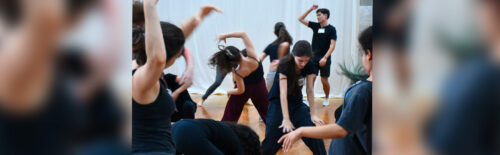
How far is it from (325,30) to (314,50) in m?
0.08

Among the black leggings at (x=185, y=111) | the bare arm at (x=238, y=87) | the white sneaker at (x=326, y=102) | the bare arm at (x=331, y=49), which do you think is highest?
the bare arm at (x=331, y=49)

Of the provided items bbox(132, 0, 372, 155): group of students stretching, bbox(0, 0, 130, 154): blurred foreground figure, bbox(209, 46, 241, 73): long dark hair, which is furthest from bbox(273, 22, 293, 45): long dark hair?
bbox(0, 0, 130, 154): blurred foreground figure

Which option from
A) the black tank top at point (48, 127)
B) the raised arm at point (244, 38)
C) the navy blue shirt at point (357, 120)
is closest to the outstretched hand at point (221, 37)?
the raised arm at point (244, 38)

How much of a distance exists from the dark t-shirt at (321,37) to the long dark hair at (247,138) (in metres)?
0.28

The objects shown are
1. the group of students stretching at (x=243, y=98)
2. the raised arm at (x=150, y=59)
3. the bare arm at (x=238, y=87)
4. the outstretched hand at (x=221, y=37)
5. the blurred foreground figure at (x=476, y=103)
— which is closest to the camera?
the blurred foreground figure at (x=476, y=103)

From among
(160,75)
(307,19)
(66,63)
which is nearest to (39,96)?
(66,63)

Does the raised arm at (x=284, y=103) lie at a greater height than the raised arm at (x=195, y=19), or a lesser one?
lesser

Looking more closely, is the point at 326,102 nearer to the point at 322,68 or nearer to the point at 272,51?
the point at 322,68

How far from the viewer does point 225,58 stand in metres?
0.96

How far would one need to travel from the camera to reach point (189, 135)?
0.97m

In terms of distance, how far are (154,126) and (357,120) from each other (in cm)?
49

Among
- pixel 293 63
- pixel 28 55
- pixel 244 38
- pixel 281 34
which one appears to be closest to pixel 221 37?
pixel 244 38

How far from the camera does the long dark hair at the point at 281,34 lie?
957 millimetres

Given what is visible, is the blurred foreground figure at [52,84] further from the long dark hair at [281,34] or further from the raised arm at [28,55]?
the long dark hair at [281,34]
